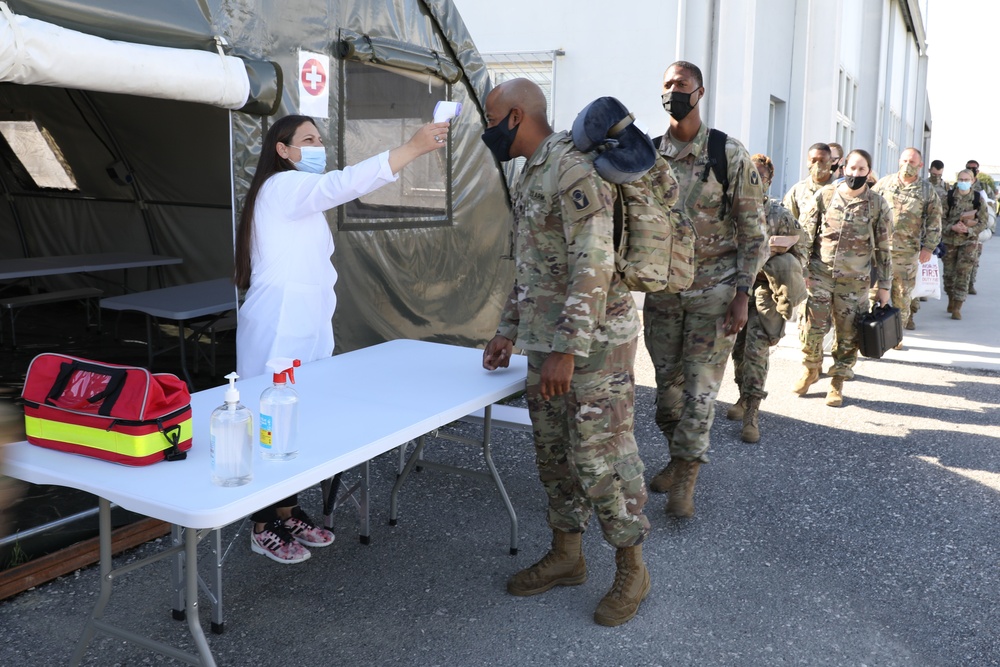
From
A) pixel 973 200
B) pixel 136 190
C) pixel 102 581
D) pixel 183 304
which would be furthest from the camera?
pixel 973 200

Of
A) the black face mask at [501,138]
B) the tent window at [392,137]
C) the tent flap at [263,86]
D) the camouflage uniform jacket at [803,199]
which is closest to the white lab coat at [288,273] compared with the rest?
the black face mask at [501,138]

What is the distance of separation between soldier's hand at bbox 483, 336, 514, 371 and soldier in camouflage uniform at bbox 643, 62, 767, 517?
1.08m

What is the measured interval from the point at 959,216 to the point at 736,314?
9018 mm

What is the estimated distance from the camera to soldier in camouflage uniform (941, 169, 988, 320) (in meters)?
11.5

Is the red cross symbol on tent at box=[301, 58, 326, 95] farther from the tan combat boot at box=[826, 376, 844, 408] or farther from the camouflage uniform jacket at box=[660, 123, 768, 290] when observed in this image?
the tan combat boot at box=[826, 376, 844, 408]

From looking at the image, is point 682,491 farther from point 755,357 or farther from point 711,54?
point 711,54

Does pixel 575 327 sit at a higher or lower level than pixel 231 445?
higher

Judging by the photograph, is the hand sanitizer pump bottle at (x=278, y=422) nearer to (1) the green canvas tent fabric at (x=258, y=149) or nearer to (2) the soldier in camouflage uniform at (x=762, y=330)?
(1) the green canvas tent fabric at (x=258, y=149)

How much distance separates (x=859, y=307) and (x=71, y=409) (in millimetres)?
5633

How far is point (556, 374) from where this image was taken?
3053mm

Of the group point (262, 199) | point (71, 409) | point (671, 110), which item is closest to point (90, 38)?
point (262, 199)

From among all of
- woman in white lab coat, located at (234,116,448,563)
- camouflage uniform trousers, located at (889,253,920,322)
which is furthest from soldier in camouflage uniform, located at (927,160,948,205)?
woman in white lab coat, located at (234,116,448,563)

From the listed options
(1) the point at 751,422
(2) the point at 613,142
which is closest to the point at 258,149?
(2) the point at 613,142

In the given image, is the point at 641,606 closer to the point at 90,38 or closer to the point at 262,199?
the point at 262,199
